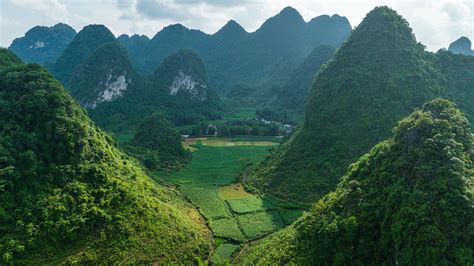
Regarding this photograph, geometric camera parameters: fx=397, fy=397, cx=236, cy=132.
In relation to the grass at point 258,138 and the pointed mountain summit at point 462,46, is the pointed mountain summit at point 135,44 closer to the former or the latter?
the grass at point 258,138

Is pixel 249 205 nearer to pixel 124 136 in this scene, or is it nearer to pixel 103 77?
pixel 124 136

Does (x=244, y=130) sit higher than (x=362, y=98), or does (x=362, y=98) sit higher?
(x=362, y=98)

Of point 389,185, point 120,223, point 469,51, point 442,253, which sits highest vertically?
point 469,51

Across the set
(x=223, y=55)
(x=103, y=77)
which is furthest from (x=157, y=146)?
(x=223, y=55)

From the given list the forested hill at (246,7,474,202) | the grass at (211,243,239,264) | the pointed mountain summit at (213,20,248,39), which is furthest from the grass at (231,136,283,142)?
the pointed mountain summit at (213,20,248,39)

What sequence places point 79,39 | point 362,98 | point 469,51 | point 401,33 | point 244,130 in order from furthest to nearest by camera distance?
point 79,39 < point 469,51 < point 244,130 < point 401,33 < point 362,98

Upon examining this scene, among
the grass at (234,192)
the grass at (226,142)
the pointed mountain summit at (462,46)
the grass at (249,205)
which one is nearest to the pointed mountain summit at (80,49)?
the grass at (226,142)

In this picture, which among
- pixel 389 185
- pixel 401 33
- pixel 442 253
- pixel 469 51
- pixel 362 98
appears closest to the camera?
pixel 442 253

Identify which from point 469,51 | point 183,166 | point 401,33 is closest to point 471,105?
point 401,33

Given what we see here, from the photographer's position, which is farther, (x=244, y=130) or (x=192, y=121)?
(x=192, y=121)

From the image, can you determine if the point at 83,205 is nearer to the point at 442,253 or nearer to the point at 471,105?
the point at 442,253
